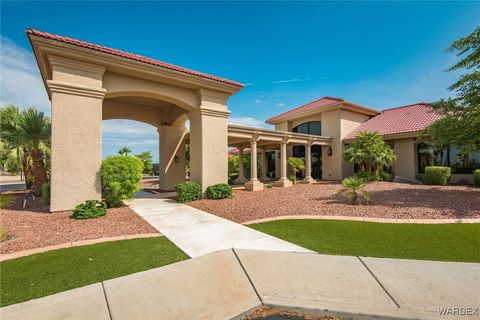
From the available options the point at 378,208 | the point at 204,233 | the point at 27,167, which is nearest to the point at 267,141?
the point at 378,208

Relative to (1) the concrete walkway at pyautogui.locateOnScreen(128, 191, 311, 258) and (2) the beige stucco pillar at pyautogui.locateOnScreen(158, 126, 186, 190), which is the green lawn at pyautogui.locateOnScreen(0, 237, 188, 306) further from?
(2) the beige stucco pillar at pyautogui.locateOnScreen(158, 126, 186, 190)

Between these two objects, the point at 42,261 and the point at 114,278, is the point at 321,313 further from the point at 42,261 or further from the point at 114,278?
the point at 42,261

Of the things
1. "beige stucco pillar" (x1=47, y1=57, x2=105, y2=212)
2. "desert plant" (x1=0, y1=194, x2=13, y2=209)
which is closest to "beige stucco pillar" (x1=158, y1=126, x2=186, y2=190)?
"beige stucco pillar" (x1=47, y1=57, x2=105, y2=212)

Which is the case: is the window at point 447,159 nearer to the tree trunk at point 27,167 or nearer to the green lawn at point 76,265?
the green lawn at point 76,265

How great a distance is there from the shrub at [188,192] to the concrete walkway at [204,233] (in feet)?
7.36

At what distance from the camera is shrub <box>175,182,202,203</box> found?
11.8 meters

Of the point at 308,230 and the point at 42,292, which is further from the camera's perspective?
the point at 308,230

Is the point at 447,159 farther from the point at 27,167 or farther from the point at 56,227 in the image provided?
the point at 27,167

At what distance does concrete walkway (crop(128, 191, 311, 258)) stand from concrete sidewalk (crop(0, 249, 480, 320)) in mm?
924

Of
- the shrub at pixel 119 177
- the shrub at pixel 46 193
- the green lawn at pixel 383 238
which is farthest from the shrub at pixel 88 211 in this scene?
the green lawn at pixel 383 238

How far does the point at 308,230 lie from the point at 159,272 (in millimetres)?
4239

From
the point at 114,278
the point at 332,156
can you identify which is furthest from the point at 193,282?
the point at 332,156

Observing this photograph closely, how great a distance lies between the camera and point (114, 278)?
383cm

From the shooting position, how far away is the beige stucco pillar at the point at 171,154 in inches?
671
